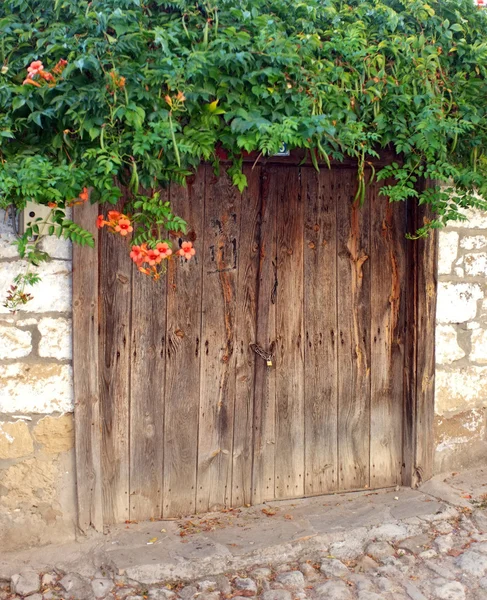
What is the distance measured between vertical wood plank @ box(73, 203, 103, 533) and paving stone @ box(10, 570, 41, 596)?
0.34 metres

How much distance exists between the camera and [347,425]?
4230 mm

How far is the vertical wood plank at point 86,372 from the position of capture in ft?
11.0

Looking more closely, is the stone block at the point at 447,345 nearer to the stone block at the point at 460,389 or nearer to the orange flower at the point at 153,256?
the stone block at the point at 460,389

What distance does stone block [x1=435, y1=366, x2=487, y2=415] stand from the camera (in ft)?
14.0

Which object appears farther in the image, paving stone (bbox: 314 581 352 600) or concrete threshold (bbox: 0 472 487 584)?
concrete threshold (bbox: 0 472 487 584)

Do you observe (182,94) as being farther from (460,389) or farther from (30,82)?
(460,389)

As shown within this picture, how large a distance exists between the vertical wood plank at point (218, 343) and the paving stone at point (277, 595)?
819mm

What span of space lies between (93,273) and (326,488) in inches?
75.5

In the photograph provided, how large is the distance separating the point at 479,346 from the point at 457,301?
33 cm

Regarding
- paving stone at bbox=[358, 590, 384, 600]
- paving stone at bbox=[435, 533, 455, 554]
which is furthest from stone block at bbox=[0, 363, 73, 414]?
paving stone at bbox=[435, 533, 455, 554]

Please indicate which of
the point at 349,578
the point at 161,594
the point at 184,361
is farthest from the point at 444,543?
the point at 184,361

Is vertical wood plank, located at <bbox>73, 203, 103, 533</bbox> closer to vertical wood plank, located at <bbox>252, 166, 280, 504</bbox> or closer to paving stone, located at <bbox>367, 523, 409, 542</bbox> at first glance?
vertical wood plank, located at <bbox>252, 166, 280, 504</bbox>

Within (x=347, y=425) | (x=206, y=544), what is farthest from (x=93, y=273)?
(x=347, y=425)

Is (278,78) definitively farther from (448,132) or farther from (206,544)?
(206,544)
